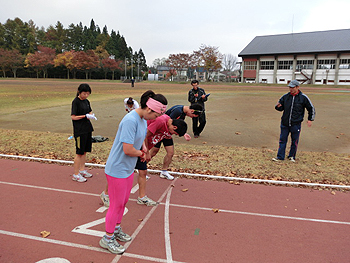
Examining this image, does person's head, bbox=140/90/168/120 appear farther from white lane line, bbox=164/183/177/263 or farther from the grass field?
the grass field

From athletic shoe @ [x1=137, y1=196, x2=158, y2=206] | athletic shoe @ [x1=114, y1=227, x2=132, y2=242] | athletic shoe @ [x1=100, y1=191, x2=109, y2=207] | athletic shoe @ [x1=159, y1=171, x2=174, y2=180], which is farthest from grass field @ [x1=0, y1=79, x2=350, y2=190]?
athletic shoe @ [x1=114, y1=227, x2=132, y2=242]

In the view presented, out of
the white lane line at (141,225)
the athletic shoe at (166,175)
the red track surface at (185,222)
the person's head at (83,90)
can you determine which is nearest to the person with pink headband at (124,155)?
the white lane line at (141,225)

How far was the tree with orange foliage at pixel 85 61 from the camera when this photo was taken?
74.8 m

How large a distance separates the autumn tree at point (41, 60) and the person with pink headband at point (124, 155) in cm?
8236

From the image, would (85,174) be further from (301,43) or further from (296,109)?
(301,43)

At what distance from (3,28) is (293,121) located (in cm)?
10539

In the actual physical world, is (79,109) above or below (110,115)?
above

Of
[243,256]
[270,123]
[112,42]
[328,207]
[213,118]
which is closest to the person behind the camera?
[243,256]

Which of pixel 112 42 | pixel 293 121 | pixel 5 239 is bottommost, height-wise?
pixel 5 239

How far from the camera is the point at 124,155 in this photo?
326cm

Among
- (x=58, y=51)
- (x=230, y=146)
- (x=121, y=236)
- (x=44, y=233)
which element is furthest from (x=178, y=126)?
(x=58, y=51)

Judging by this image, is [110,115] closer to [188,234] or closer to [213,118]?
[213,118]

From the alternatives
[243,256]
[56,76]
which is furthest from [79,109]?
→ [56,76]

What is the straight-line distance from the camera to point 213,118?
15.2m
